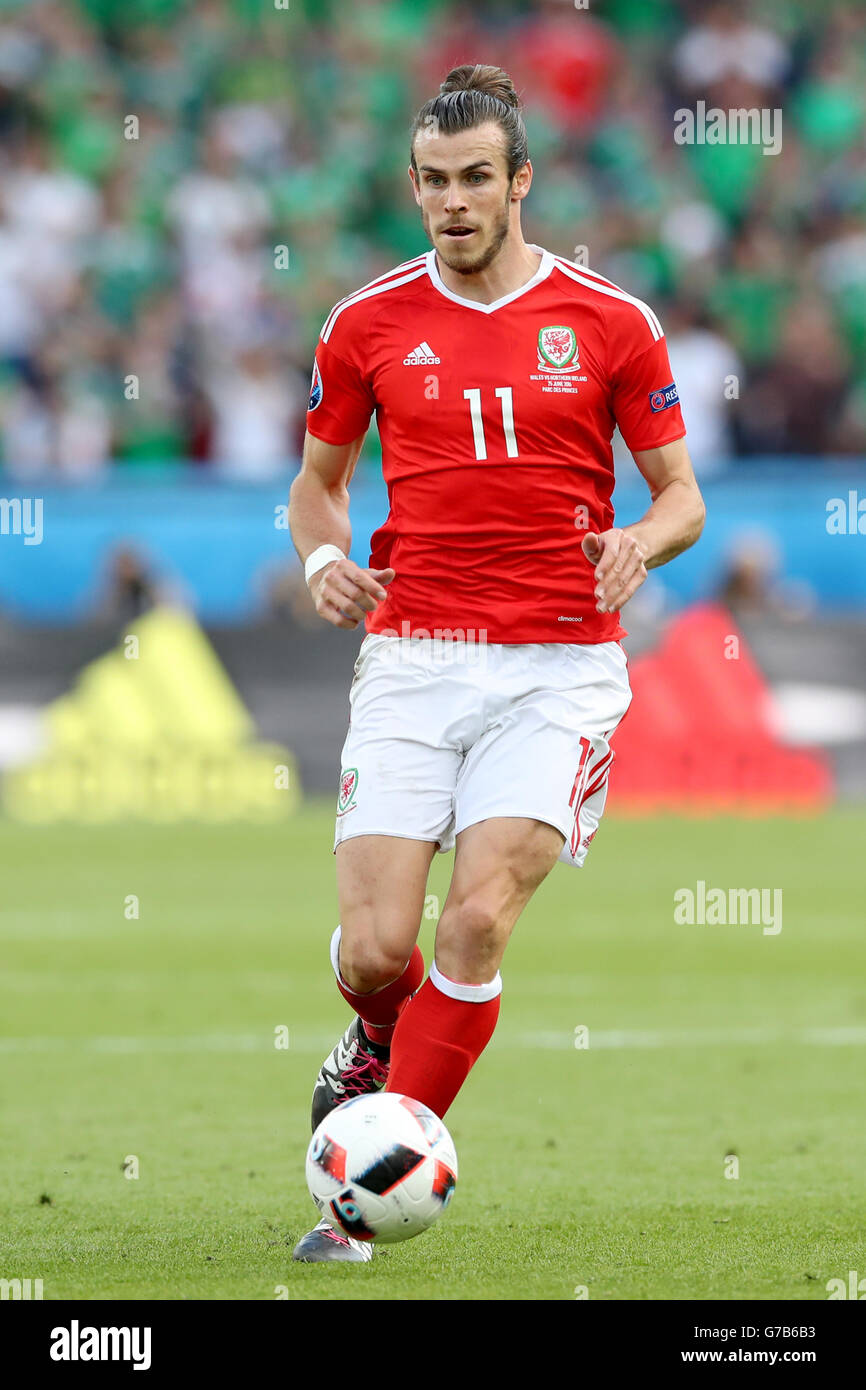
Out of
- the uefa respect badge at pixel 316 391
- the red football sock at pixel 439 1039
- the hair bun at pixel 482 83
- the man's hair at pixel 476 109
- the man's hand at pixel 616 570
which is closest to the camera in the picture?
the man's hand at pixel 616 570

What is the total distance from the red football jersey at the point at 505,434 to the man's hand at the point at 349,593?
0.23 metres

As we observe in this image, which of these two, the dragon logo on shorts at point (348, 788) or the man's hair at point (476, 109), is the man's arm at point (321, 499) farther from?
the man's hair at point (476, 109)

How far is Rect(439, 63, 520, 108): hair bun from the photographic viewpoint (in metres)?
5.65

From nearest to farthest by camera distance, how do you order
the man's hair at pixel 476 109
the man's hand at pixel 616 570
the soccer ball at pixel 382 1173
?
the soccer ball at pixel 382 1173 < the man's hand at pixel 616 570 < the man's hair at pixel 476 109

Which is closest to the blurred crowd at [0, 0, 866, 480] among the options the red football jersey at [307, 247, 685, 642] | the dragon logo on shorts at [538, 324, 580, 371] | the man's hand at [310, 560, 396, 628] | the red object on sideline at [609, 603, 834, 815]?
the red object on sideline at [609, 603, 834, 815]

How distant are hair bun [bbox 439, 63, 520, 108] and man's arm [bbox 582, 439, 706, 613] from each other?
93 cm

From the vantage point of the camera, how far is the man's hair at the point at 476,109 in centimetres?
554

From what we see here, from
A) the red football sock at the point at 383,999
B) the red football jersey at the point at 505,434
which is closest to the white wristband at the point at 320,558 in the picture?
the red football jersey at the point at 505,434

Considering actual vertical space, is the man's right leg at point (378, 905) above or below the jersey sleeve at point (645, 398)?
below

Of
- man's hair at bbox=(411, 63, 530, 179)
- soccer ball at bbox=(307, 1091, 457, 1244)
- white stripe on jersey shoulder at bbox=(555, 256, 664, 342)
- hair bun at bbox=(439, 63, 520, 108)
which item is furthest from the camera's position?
white stripe on jersey shoulder at bbox=(555, 256, 664, 342)

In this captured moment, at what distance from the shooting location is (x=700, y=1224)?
5.72m

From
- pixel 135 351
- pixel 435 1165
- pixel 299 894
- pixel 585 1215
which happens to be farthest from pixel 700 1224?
pixel 135 351

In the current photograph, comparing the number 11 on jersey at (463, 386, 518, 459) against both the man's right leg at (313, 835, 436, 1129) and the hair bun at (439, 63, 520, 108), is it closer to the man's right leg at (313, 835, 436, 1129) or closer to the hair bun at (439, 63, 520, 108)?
the hair bun at (439, 63, 520, 108)
